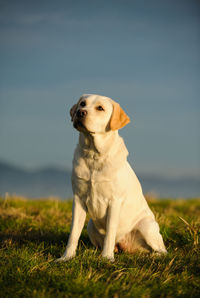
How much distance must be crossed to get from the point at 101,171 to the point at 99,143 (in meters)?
0.33

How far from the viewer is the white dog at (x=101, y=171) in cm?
401

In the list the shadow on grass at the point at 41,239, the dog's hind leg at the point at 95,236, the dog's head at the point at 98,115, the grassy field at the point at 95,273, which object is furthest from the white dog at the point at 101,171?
the shadow on grass at the point at 41,239

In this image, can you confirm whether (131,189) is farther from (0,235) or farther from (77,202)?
(0,235)

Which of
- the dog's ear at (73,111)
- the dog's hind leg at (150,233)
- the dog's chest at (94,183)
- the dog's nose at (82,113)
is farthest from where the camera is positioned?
the dog's hind leg at (150,233)

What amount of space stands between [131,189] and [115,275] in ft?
4.00

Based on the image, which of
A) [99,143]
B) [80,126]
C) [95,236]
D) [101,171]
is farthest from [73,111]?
[95,236]

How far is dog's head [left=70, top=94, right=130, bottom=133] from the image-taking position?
3910mm

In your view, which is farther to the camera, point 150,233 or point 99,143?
point 150,233

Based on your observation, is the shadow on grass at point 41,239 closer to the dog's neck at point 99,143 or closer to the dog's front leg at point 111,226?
the dog's front leg at point 111,226

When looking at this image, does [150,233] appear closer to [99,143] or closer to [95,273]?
[95,273]

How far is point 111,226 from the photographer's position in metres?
4.17

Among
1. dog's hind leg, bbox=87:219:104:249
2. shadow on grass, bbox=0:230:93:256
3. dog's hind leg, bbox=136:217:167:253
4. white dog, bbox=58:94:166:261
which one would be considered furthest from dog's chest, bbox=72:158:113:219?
shadow on grass, bbox=0:230:93:256

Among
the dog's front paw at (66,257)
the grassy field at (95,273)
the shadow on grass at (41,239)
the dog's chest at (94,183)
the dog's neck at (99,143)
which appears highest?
the dog's neck at (99,143)

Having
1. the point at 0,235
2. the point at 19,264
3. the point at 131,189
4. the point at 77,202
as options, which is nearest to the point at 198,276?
the point at 131,189
